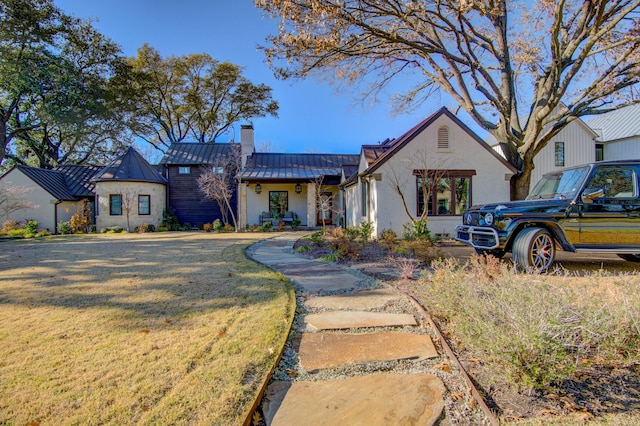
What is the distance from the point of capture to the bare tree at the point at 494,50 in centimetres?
845

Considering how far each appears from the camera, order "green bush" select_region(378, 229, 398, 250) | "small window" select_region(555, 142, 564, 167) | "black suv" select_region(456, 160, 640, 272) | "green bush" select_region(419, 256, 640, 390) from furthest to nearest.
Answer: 1. "small window" select_region(555, 142, 564, 167)
2. "green bush" select_region(378, 229, 398, 250)
3. "black suv" select_region(456, 160, 640, 272)
4. "green bush" select_region(419, 256, 640, 390)

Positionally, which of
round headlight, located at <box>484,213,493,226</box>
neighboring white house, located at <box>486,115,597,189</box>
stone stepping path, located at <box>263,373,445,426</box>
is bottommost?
stone stepping path, located at <box>263,373,445,426</box>

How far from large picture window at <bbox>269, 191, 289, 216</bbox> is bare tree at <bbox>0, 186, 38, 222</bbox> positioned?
13048mm

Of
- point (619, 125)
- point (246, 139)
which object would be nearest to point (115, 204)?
point (246, 139)

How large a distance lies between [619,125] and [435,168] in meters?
18.2

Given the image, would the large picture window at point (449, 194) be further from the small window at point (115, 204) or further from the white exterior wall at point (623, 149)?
the small window at point (115, 204)

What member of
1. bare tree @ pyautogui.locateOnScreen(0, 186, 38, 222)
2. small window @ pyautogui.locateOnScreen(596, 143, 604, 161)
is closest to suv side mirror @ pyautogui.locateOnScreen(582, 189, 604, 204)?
small window @ pyautogui.locateOnScreen(596, 143, 604, 161)

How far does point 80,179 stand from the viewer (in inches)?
851

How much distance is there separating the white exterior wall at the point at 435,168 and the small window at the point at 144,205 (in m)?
13.8

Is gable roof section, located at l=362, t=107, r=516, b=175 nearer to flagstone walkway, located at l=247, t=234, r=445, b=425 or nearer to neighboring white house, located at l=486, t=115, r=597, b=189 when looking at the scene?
flagstone walkway, located at l=247, t=234, r=445, b=425

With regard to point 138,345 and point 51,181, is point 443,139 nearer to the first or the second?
point 138,345

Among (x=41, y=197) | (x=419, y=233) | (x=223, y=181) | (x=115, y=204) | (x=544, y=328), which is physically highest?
(x=223, y=181)

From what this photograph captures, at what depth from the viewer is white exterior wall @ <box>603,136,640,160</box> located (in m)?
19.8

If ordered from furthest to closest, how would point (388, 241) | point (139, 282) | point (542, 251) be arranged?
point (388, 241) < point (542, 251) < point (139, 282)
